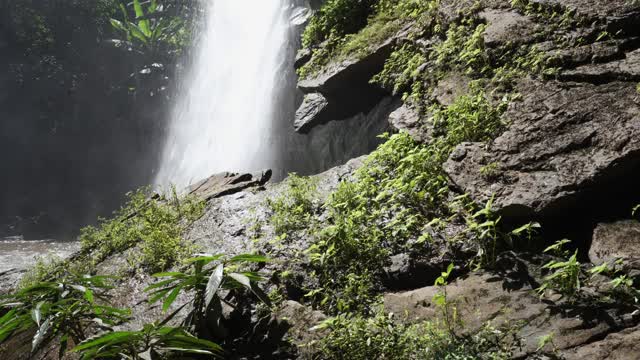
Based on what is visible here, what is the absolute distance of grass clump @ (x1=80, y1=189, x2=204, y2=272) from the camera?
5.16 meters

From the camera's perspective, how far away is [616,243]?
110 inches

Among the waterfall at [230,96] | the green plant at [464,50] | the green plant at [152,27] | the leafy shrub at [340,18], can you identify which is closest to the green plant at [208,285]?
the green plant at [464,50]

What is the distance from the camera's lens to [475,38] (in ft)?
16.4

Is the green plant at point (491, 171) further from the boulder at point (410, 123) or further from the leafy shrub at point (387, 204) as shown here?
the boulder at point (410, 123)

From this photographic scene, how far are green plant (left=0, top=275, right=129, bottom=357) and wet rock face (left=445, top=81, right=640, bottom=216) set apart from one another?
115 inches

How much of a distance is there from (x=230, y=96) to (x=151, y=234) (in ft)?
22.6

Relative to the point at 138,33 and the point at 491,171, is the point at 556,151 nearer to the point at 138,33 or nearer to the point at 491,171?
the point at 491,171

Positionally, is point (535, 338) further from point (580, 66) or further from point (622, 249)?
point (580, 66)

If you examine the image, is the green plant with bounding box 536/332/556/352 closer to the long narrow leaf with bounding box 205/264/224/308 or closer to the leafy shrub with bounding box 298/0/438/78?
the long narrow leaf with bounding box 205/264/224/308

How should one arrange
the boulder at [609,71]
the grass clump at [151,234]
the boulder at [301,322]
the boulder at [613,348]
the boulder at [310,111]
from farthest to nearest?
1. the boulder at [310,111]
2. the grass clump at [151,234]
3. the boulder at [609,71]
4. the boulder at [301,322]
5. the boulder at [613,348]

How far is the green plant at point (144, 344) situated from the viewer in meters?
2.41

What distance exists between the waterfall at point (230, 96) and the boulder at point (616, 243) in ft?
23.1

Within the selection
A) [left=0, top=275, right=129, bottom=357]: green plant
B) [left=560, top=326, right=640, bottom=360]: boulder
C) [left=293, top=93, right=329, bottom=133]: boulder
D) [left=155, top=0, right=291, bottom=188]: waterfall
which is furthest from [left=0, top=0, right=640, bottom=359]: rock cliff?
[left=155, top=0, right=291, bottom=188]: waterfall

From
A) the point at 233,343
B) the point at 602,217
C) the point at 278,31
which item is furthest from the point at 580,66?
the point at 278,31
